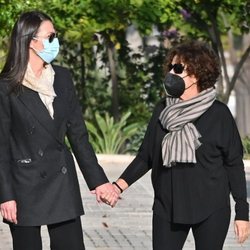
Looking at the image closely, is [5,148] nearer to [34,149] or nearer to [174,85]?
[34,149]

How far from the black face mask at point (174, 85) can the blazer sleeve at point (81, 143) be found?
0.48 meters

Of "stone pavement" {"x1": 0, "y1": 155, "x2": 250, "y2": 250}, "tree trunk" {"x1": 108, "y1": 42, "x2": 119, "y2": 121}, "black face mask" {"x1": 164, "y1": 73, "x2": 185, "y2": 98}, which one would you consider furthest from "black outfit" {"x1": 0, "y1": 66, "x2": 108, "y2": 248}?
"tree trunk" {"x1": 108, "y1": 42, "x2": 119, "y2": 121}

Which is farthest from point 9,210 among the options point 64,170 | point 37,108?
point 37,108

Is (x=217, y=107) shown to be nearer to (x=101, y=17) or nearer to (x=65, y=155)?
(x=65, y=155)

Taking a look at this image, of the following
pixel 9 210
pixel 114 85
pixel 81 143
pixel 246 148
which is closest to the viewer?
pixel 9 210

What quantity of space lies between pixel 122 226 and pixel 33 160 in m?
4.07

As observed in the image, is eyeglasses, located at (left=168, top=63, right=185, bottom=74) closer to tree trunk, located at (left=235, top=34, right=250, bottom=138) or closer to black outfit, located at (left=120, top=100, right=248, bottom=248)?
black outfit, located at (left=120, top=100, right=248, bottom=248)

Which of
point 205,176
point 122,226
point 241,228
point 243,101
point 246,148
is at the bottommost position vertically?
point 243,101

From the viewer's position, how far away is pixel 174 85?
5.64 meters

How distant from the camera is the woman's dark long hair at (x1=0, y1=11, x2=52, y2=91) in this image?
18.5ft

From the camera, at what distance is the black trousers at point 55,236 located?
562 centimetres

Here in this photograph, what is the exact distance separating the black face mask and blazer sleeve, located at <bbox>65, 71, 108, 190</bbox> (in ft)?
1.58

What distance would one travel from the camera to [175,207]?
5598mm

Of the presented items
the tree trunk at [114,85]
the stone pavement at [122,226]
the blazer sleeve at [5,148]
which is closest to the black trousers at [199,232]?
the blazer sleeve at [5,148]
